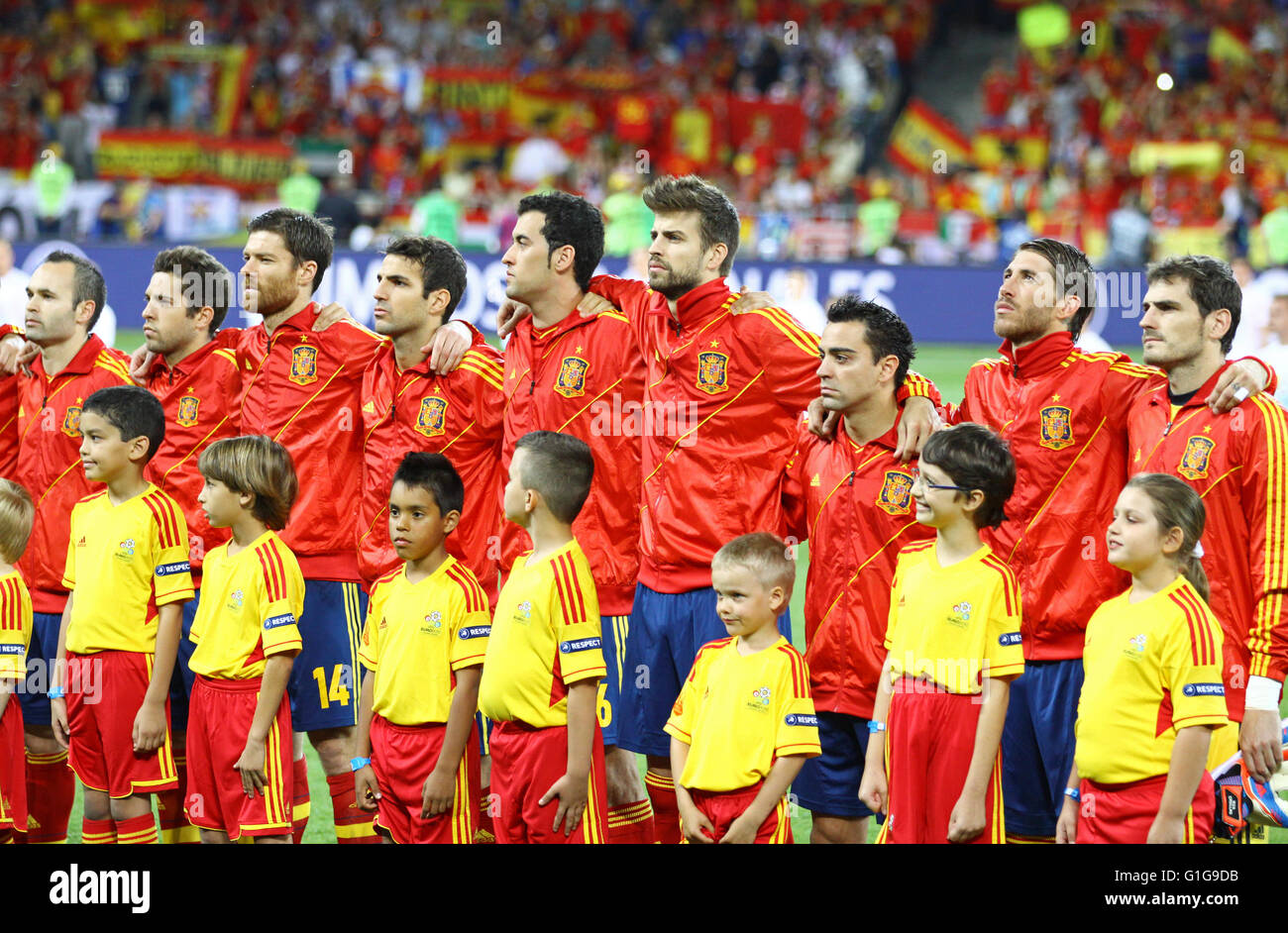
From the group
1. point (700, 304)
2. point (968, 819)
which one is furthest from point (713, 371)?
point (968, 819)

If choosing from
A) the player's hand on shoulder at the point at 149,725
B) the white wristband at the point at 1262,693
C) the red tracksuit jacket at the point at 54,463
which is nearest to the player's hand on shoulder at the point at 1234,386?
the white wristband at the point at 1262,693

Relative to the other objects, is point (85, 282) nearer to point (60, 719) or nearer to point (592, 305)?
point (60, 719)

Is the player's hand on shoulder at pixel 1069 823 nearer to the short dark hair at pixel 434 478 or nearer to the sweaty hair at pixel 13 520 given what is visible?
the short dark hair at pixel 434 478

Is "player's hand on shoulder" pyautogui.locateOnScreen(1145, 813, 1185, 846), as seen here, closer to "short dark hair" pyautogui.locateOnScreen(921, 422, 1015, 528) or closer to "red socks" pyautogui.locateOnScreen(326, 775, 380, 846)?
"short dark hair" pyautogui.locateOnScreen(921, 422, 1015, 528)

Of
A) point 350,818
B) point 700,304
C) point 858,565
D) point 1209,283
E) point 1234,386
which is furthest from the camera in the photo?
point 350,818

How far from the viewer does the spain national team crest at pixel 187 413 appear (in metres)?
6.00

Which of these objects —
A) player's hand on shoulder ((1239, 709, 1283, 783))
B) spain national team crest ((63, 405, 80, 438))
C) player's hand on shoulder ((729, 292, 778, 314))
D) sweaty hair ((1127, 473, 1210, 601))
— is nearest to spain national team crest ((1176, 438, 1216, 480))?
sweaty hair ((1127, 473, 1210, 601))

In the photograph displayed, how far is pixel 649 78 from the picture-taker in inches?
1230

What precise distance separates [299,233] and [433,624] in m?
1.87

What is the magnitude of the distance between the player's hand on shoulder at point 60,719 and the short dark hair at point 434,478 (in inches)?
63.3

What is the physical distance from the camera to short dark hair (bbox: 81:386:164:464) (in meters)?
5.56

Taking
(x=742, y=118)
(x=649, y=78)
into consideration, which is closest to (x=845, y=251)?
(x=742, y=118)

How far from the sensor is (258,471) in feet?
17.5
